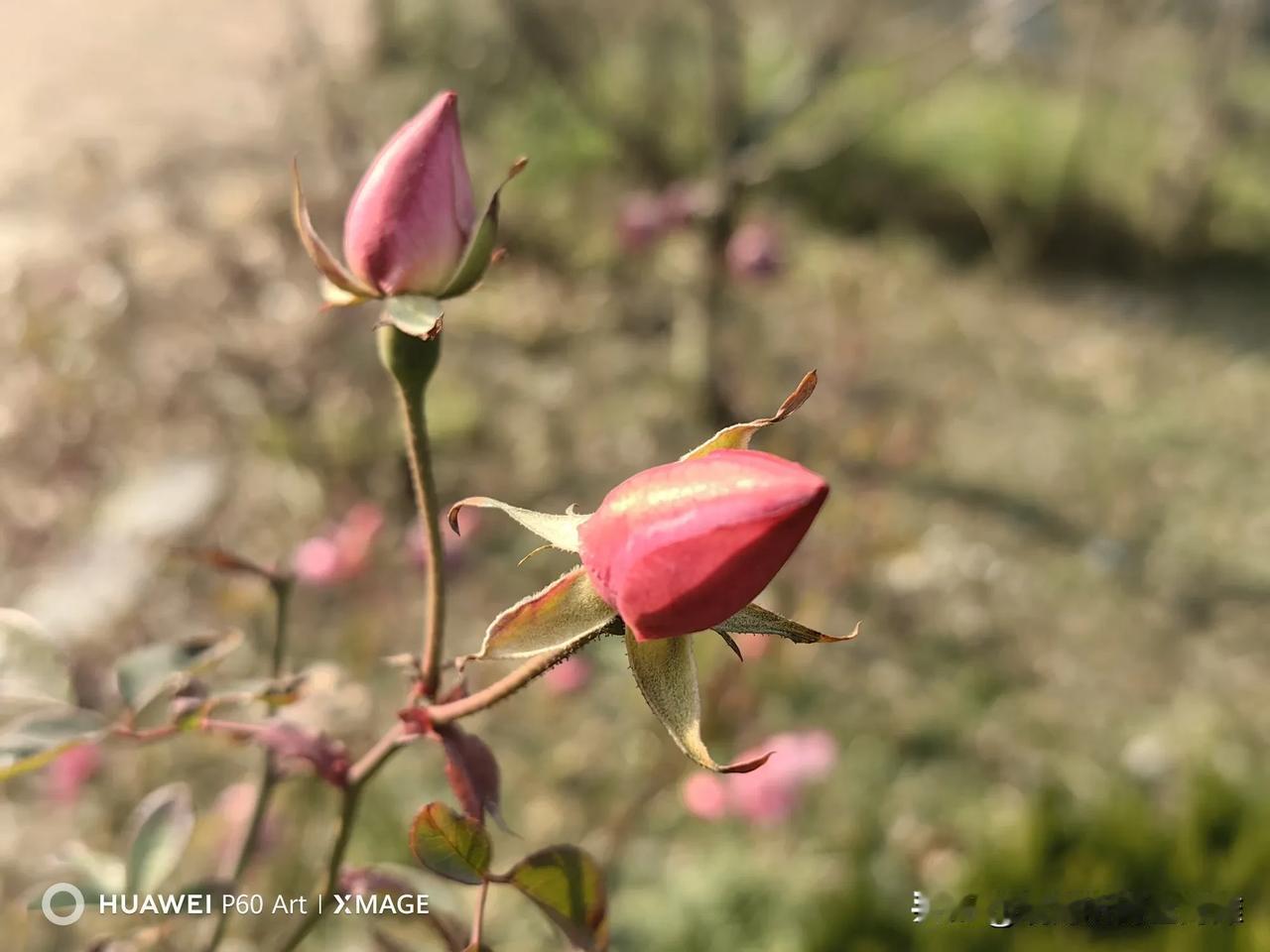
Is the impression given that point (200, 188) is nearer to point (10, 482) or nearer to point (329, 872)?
point (10, 482)

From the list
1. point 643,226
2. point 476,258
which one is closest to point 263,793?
point 476,258

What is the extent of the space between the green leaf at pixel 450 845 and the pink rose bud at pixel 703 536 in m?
0.10

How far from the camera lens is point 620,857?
1.43 meters

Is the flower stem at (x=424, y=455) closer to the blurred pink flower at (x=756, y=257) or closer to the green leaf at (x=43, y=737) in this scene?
the green leaf at (x=43, y=737)

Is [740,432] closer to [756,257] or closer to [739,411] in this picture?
[756,257]

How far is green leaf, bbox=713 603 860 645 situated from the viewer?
1.18 ft

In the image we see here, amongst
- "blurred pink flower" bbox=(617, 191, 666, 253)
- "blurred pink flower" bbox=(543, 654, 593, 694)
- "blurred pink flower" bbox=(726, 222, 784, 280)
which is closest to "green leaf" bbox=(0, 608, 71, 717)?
"blurred pink flower" bbox=(543, 654, 593, 694)

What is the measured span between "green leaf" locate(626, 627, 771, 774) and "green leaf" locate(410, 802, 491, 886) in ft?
0.27

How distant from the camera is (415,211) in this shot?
1.33 ft

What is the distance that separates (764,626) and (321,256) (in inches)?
8.7

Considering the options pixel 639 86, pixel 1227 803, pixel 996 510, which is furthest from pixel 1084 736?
pixel 639 86

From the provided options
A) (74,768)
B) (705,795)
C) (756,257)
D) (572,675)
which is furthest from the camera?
(756,257)

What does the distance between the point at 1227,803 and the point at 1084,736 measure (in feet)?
1.32

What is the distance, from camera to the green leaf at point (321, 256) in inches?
16.3
